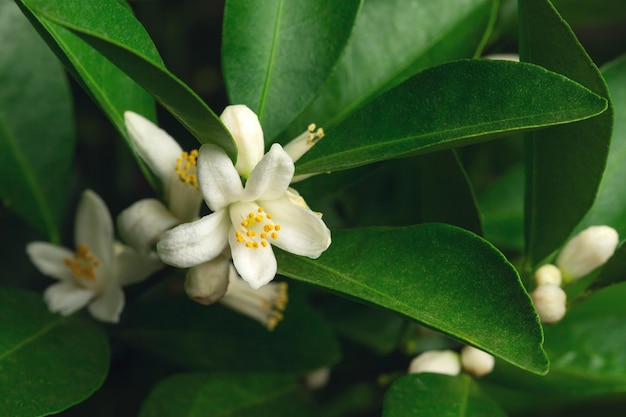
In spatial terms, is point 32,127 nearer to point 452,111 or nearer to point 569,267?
point 452,111

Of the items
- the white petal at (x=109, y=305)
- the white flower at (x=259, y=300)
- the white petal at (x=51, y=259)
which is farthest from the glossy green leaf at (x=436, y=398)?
the white petal at (x=51, y=259)

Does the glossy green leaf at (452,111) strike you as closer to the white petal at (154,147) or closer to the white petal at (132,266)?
the white petal at (154,147)

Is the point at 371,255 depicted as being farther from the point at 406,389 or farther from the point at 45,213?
the point at 45,213

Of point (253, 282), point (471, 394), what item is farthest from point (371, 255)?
point (471, 394)

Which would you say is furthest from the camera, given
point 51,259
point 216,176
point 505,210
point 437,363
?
point 505,210

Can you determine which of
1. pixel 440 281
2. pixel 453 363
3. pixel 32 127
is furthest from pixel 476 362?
pixel 32 127

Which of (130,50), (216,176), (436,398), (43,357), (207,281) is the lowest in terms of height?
(436,398)

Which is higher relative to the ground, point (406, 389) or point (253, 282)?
point (253, 282)
